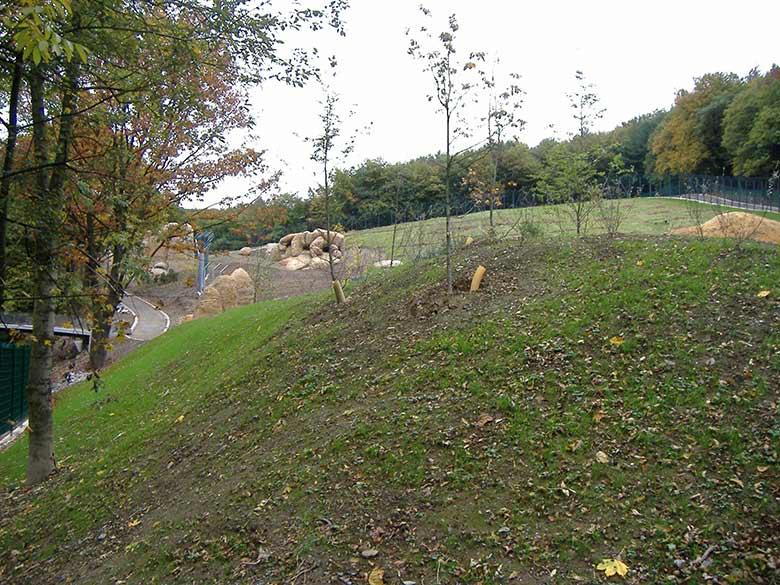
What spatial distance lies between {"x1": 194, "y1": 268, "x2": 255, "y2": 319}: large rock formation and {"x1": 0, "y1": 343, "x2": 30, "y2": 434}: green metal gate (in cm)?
879

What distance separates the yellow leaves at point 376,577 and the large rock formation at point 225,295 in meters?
19.0

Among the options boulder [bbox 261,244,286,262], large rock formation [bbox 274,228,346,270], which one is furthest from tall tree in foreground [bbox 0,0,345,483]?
boulder [bbox 261,244,286,262]

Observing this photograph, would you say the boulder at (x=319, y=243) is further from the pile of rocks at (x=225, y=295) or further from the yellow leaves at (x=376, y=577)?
the yellow leaves at (x=376, y=577)

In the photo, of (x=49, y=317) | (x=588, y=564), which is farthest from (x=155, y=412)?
(x=588, y=564)

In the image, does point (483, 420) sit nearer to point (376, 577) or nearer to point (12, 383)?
point (376, 577)

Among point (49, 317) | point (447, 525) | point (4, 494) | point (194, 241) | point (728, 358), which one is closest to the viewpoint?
point (447, 525)

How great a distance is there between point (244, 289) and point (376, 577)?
2126 centimetres

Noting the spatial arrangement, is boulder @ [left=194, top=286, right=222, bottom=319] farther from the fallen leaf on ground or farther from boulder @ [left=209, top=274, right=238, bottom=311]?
the fallen leaf on ground

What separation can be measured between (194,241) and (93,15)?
9491 millimetres

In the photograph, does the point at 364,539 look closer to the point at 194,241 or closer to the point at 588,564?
the point at 588,564

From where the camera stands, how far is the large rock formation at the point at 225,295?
22062mm

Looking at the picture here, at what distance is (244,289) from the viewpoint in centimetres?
2392

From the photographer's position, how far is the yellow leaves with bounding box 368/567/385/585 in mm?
3505

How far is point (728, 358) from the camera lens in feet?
16.2
